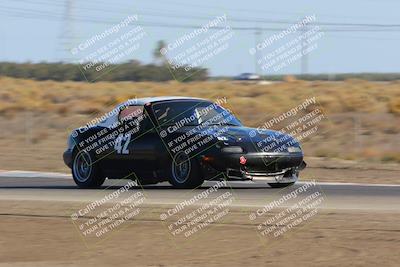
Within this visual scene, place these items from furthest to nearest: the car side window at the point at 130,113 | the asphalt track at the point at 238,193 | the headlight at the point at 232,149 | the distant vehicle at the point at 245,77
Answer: the distant vehicle at the point at 245,77, the car side window at the point at 130,113, the headlight at the point at 232,149, the asphalt track at the point at 238,193

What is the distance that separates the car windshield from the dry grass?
25.7 feet

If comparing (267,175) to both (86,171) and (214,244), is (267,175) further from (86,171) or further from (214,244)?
(214,244)


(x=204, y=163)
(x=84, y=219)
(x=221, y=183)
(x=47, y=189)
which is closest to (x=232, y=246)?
(x=84, y=219)

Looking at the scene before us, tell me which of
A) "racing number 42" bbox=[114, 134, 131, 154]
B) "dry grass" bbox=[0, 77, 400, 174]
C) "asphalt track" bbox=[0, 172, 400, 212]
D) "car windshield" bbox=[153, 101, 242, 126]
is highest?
"car windshield" bbox=[153, 101, 242, 126]

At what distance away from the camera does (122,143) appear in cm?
1766

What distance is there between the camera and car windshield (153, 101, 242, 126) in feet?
56.6

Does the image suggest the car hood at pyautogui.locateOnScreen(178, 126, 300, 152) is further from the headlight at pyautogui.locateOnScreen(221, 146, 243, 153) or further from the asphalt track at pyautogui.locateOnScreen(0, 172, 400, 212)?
the asphalt track at pyautogui.locateOnScreen(0, 172, 400, 212)

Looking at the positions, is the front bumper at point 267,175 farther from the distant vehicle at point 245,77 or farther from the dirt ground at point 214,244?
the distant vehicle at point 245,77

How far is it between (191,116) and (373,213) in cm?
444

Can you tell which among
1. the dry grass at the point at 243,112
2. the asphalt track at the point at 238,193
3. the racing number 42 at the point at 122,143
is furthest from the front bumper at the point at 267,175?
the dry grass at the point at 243,112

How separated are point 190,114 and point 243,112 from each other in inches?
1105

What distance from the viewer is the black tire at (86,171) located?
59.5 feet

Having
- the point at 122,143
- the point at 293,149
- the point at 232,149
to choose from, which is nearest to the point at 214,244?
the point at 232,149

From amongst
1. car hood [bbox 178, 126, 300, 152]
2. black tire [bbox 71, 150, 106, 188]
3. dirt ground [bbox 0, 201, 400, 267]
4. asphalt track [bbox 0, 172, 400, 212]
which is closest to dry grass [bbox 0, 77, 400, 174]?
asphalt track [bbox 0, 172, 400, 212]
